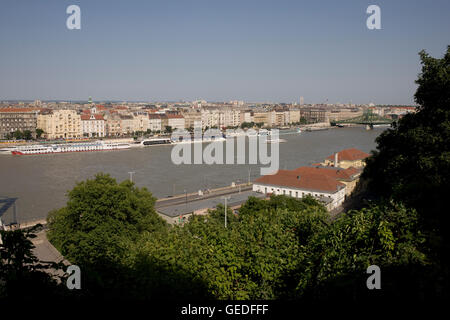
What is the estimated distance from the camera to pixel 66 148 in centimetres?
2495

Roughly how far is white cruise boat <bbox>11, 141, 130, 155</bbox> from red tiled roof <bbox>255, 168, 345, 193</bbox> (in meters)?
16.6

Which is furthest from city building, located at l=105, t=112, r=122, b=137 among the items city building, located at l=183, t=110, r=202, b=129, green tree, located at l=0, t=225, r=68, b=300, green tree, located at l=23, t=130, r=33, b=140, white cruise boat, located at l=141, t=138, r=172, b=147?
green tree, located at l=0, t=225, r=68, b=300

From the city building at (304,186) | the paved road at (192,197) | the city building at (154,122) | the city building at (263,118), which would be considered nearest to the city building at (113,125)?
the city building at (154,122)

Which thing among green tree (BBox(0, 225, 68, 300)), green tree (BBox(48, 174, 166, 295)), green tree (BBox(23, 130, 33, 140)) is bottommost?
green tree (BBox(48, 174, 166, 295))

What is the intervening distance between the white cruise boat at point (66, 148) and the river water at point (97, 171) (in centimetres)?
78

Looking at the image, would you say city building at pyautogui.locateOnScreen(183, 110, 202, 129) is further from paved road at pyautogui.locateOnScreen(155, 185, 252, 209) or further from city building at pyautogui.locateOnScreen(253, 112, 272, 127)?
paved road at pyautogui.locateOnScreen(155, 185, 252, 209)

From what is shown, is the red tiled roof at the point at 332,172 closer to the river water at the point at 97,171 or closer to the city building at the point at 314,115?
the river water at the point at 97,171

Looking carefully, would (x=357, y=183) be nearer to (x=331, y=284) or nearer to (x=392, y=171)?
(x=392, y=171)

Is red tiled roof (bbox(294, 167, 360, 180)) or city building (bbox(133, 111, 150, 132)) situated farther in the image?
city building (bbox(133, 111, 150, 132))

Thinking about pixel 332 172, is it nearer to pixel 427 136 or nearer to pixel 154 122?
pixel 427 136

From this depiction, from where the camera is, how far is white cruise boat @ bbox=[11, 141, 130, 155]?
2389cm
